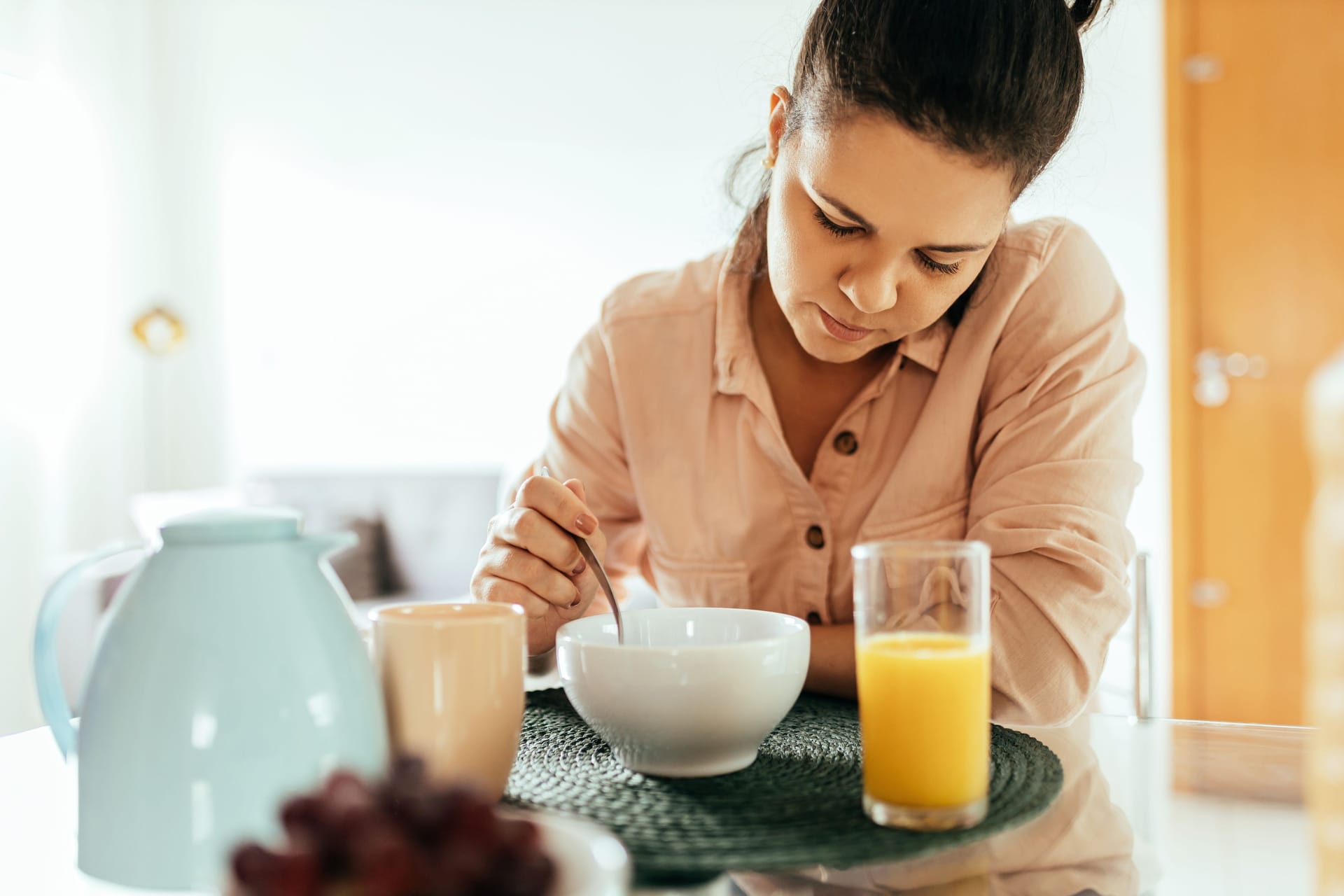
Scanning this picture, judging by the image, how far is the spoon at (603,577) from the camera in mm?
908

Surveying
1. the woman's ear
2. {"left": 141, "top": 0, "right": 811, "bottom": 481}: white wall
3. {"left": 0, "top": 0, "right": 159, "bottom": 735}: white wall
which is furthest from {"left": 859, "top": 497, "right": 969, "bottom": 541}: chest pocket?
{"left": 0, "top": 0, "right": 159, "bottom": 735}: white wall

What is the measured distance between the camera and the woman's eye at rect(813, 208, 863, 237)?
103 centimetres

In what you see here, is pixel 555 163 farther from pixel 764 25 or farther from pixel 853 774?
pixel 853 774

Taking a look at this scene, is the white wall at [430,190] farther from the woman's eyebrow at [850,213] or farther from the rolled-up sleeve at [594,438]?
the woman's eyebrow at [850,213]

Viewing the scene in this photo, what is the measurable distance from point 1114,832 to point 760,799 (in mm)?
240

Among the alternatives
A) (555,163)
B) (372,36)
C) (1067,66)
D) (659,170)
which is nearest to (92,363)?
(372,36)

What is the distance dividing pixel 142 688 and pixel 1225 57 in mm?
3279

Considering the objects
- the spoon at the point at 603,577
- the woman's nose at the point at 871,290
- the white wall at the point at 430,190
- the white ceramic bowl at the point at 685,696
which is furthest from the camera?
the white wall at the point at 430,190

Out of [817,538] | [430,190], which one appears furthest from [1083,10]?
[430,190]

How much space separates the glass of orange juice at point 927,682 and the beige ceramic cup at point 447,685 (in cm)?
23

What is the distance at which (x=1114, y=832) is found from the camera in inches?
29.5

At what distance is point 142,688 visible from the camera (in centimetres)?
59

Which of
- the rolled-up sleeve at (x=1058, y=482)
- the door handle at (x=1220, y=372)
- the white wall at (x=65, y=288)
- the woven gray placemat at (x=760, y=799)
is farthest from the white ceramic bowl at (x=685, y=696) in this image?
the white wall at (x=65, y=288)

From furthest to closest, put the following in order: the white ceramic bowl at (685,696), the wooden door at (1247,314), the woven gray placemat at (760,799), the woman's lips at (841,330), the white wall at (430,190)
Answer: the white wall at (430,190) < the wooden door at (1247,314) < the woman's lips at (841,330) < the white ceramic bowl at (685,696) < the woven gray placemat at (760,799)
